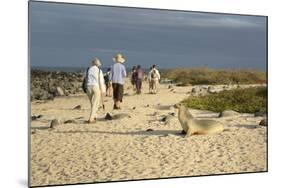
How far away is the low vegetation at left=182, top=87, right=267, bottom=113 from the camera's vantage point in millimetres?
4387

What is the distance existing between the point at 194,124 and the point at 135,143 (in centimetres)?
54

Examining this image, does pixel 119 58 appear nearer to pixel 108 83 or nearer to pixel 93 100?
pixel 108 83

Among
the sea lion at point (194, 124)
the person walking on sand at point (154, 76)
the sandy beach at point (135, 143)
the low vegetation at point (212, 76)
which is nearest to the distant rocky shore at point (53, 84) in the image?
the sandy beach at point (135, 143)

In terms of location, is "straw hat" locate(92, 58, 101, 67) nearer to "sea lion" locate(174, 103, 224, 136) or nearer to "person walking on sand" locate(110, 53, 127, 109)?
"person walking on sand" locate(110, 53, 127, 109)

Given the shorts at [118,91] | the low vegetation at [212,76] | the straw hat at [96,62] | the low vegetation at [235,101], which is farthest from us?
the low vegetation at [235,101]

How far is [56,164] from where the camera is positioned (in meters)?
3.93

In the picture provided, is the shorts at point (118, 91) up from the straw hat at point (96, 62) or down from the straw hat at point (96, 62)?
down

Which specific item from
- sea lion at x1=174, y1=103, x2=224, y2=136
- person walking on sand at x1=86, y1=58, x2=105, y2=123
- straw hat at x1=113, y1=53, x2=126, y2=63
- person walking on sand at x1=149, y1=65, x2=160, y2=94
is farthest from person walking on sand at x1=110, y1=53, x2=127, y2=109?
sea lion at x1=174, y1=103, x2=224, y2=136

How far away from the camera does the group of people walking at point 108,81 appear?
4.06 meters

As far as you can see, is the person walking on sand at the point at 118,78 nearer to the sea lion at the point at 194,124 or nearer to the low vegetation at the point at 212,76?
the low vegetation at the point at 212,76

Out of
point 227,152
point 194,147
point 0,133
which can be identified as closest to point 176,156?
point 194,147

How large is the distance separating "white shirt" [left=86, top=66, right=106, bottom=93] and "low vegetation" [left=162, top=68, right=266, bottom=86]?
51 centimetres

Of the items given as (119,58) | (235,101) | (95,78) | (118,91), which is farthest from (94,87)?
(235,101)
